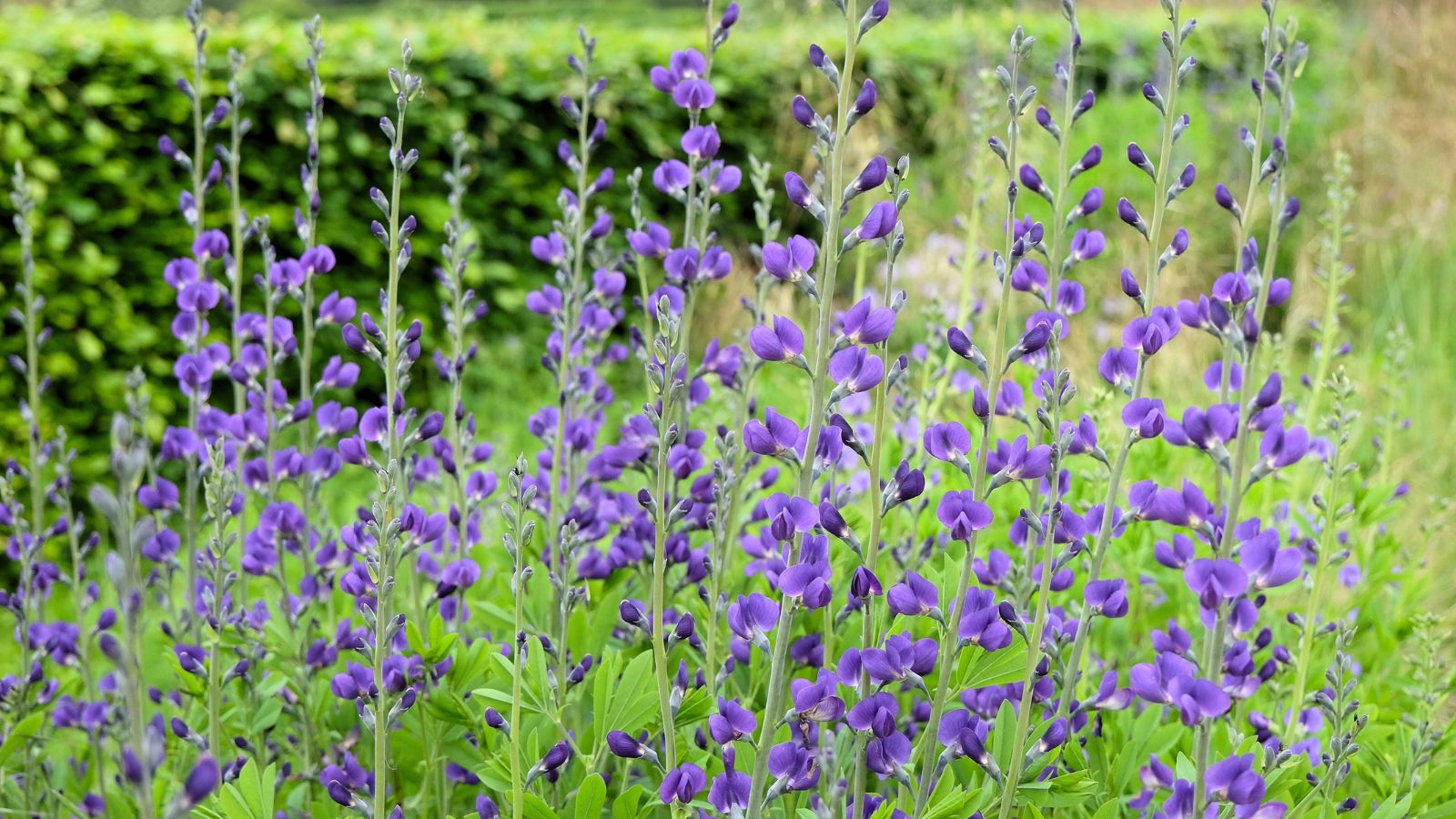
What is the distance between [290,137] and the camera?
5.55 meters

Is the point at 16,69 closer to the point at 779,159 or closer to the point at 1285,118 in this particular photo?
the point at 779,159

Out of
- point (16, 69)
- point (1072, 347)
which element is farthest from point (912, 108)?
point (16, 69)

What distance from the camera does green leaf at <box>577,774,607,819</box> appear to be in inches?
56.9

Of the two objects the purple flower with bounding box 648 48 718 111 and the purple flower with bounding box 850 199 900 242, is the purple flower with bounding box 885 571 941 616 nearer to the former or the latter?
the purple flower with bounding box 850 199 900 242

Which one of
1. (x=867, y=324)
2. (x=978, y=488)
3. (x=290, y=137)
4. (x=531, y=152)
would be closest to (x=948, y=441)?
(x=978, y=488)

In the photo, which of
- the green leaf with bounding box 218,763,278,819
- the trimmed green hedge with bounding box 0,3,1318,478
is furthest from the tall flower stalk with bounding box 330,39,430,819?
the trimmed green hedge with bounding box 0,3,1318,478

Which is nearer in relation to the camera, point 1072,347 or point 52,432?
point 52,432

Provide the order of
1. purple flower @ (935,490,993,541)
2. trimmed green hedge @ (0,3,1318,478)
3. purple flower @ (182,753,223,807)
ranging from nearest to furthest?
1. purple flower @ (182,753,223,807)
2. purple flower @ (935,490,993,541)
3. trimmed green hedge @ (0,3,1318,478)

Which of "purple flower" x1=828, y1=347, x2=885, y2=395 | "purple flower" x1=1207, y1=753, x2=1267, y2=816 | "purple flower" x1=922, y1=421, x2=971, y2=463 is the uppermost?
"purple flower" x1=828, y1=347, x2=885, y2=395

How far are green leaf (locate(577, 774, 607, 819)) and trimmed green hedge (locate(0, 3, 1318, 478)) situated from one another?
14.3 ft

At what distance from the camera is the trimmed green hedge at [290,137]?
500 centimetres

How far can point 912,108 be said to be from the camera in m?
8.48

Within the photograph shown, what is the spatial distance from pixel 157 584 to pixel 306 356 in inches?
23.4

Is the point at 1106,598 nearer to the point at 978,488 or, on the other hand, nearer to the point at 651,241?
the point at 978,488
